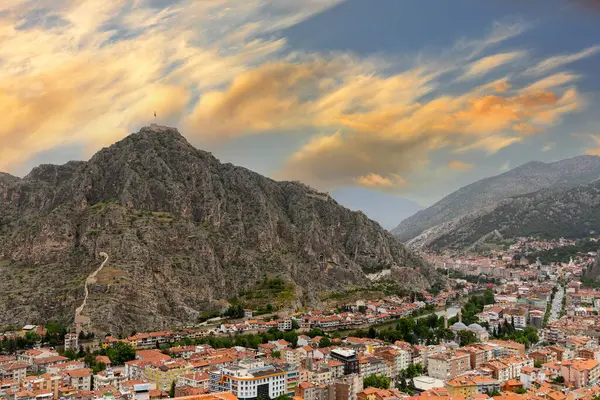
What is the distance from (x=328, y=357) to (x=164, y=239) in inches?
1636

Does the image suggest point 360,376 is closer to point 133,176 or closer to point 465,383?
point 465,383

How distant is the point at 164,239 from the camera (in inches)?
3435

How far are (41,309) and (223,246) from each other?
3056 cm

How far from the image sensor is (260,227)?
10406 cm

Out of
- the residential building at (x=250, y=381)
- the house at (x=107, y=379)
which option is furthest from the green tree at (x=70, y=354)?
the residential building at (x=250, y=381)

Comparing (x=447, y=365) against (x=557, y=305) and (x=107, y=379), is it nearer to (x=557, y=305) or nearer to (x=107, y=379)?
(x=107, y=379)

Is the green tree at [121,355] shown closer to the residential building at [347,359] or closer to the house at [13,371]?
the house at [13,371]

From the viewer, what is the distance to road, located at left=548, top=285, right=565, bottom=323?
85975mm

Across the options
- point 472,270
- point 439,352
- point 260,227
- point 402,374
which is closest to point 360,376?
point 402,374

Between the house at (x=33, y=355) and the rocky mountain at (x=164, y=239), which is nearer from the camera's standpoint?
the house at (x=33, y=355)

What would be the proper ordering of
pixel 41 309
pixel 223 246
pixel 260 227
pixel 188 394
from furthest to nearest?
pixel 260 227 → pixel 223 246 → pixel 41 309 → pixel 188 394

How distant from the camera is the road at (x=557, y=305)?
85975mm

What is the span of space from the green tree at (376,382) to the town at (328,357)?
3.1 inches

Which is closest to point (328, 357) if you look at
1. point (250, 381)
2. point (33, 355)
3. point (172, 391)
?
point (250, 381)
